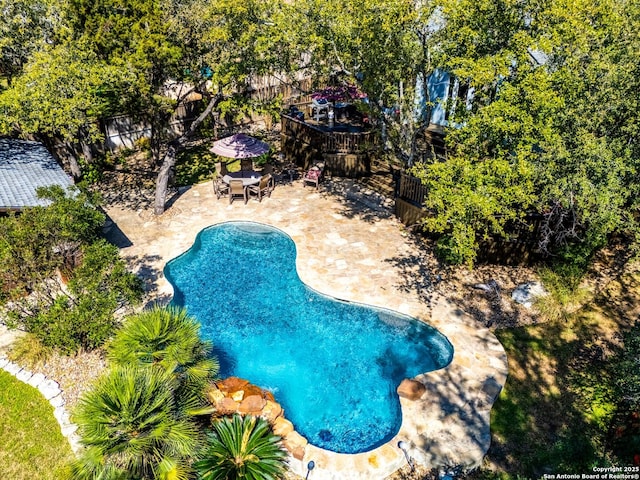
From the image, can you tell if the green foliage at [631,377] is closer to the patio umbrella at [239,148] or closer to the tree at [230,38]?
the tree at [230,38]

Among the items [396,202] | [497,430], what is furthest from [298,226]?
[497,430]

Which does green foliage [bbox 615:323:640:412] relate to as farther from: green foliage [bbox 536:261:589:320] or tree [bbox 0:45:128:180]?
tree [bbox 0:45:128:180]

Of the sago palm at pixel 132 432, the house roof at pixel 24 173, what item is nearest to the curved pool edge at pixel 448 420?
the sago palm at pixel 132 432

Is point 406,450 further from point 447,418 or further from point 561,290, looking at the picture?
point 561,290

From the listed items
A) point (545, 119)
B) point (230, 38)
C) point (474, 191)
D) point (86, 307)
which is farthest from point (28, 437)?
point (545, 119)

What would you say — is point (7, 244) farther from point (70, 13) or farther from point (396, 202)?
point (396, 202)

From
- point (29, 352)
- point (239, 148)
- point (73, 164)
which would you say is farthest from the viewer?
point (73, 164)

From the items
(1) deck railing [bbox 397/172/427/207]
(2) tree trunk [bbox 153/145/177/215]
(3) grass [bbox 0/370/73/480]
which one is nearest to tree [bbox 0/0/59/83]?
(2) tree trunk [bbox 153/145/177/215]

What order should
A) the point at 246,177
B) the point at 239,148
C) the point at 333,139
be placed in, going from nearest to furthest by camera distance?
1. the point at 239,148
2. the point at 246,177
3. the point at 333,139
